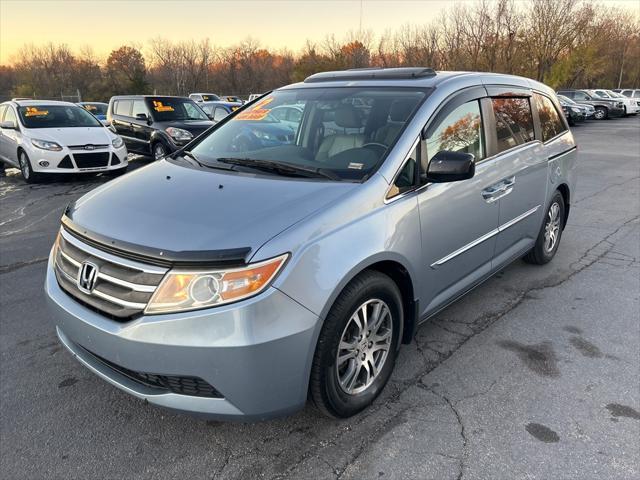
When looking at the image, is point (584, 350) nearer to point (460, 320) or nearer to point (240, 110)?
point (460, 320)

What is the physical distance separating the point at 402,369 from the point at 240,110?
2.38 m

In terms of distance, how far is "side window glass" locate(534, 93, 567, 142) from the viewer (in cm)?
438

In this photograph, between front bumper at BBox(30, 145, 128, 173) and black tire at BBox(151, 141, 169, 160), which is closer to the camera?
front bumper at BBox(30, 145, 128, 173)

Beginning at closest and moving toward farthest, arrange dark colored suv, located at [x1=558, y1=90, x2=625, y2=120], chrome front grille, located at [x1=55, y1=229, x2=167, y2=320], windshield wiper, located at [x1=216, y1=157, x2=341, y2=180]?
chrome front grille, located at [x1=55, y1=229, x2=167, y2=320] < windshield wiper, located at [x1=216, y1=157, x2=341, y2=180] < dark colored suv, located at [x1=558, y1=90, x2=625, y2=120]

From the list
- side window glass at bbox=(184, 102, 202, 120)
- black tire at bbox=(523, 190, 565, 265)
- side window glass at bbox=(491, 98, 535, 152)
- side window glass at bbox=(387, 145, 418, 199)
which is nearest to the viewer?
side window glass at bbox=(387, 145, 418, 199)

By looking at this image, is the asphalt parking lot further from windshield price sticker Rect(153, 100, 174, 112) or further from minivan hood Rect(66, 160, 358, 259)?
windshield price sticker Rect(153, 100, 174, 112)

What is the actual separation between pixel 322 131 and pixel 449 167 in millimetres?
946

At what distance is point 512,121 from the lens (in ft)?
12.7

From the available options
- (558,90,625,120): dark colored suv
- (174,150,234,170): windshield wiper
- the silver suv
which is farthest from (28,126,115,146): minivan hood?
(558,90,625,120): dark colored suv

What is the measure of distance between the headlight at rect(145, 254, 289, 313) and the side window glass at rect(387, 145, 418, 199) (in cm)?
92

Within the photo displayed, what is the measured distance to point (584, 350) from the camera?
10.8 feet

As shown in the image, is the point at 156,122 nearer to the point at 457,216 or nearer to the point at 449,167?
the point at 457,216

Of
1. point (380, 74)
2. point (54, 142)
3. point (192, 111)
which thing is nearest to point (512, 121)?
point (380, 74)

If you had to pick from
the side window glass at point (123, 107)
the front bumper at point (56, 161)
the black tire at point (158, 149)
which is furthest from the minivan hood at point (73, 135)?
the side window glass at point (123, 107)
